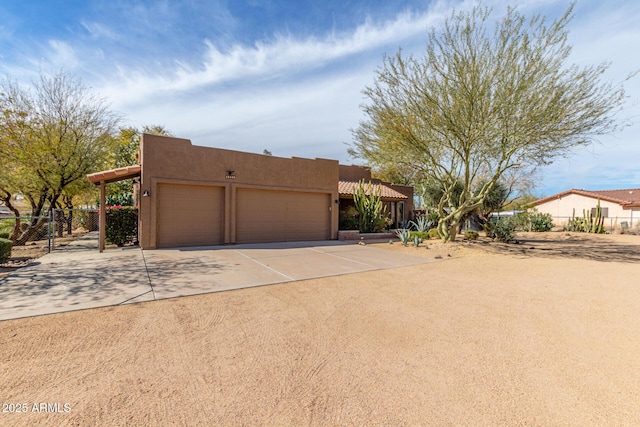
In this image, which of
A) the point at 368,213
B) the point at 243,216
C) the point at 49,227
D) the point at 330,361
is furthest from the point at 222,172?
the point at 330,361

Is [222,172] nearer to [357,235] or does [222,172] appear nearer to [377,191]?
[357,235]

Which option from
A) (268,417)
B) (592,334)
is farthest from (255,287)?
(592,334)

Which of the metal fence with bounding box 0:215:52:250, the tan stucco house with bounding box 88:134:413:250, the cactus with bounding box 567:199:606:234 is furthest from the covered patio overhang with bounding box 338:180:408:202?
the metal fence with bounding box 0:215:52:250

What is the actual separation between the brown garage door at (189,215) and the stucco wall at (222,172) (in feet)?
1.07

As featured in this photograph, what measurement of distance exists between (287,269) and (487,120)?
9.39 meters

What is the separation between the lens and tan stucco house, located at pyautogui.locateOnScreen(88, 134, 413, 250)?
36.9ft

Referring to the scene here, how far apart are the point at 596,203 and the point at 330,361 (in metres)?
37.9

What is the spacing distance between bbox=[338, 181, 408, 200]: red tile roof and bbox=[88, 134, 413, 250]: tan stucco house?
2.58m

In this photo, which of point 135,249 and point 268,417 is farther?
point 135,249

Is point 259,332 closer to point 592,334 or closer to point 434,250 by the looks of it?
point 592,334

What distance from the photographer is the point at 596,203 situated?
97.1 feet

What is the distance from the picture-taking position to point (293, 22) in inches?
442

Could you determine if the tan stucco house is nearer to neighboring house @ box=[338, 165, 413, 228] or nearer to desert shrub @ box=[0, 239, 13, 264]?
desert shrub @ box=[0, 239, 13, 264]

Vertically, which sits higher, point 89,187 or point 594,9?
point 594,9
